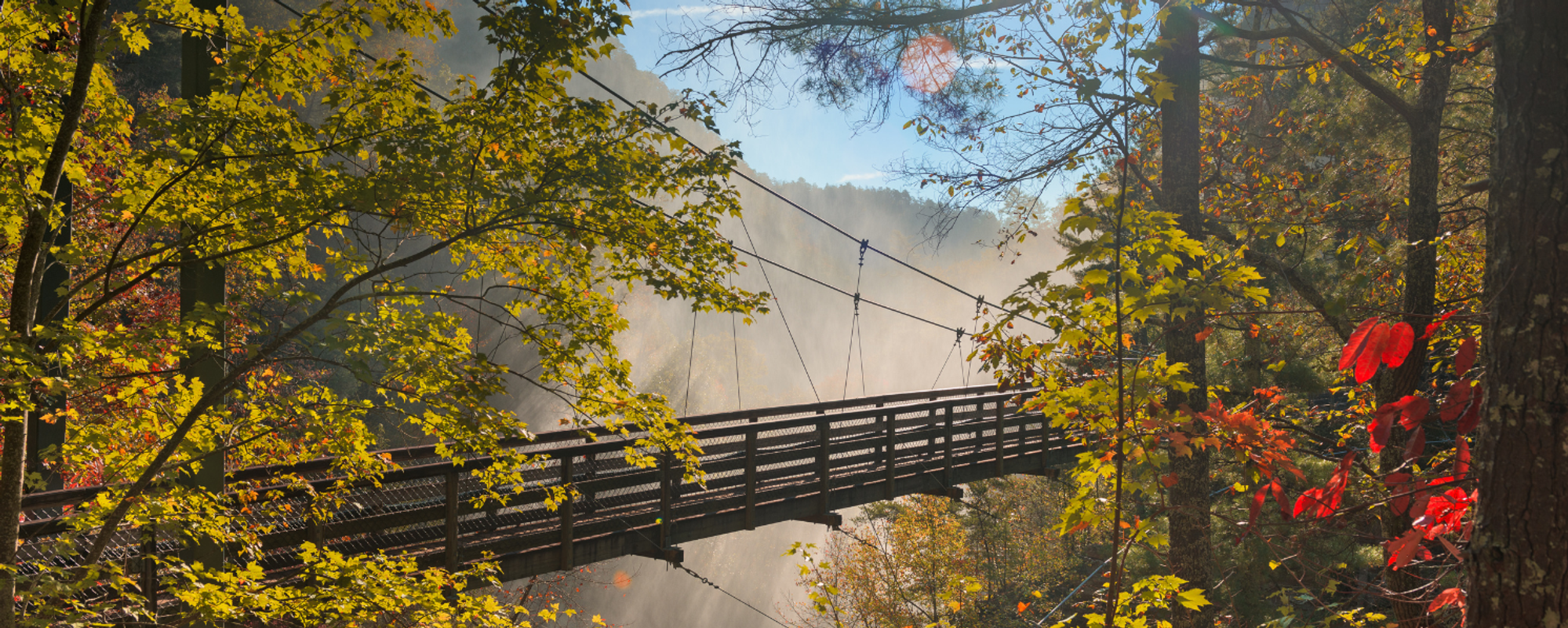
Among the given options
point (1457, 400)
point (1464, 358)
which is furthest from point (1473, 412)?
point (1464, 358)

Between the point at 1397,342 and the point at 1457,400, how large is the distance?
31 centimetres

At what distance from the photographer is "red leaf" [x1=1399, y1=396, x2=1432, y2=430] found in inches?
48.4

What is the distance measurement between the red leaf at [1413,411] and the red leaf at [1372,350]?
124 millimetres

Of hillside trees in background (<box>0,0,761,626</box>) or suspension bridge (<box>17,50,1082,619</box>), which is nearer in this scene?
hillside trees in background (<box>0,0,761,626</box>)

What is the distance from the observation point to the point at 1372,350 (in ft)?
3.86

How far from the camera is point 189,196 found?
2.87m

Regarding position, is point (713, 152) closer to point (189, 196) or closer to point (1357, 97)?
point (189, 196)

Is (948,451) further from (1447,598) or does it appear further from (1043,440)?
(1447,598)

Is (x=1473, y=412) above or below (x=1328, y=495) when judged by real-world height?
above

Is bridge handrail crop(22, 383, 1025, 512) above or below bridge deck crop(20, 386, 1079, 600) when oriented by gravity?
above

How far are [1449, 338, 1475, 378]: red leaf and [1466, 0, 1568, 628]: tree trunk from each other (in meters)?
0.09

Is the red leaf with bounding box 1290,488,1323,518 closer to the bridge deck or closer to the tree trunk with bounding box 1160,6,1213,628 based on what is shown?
the tree trunk with bounding box 1160,6,1213,628

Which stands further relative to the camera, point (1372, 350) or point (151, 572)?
point (151, 572)

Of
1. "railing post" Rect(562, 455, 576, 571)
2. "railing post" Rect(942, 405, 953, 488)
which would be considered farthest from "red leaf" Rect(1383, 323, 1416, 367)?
"railing post" Rect(942, 405, 953, 488)
